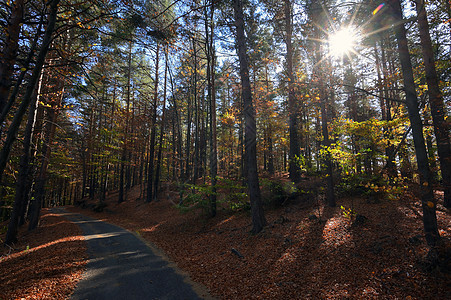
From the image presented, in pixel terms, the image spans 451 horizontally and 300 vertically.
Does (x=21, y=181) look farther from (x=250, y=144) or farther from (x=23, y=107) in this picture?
(x=250, y=144)

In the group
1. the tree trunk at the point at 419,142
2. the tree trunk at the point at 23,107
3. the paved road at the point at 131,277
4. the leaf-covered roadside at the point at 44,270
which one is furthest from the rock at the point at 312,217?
the tree trunk at the point at 23,107

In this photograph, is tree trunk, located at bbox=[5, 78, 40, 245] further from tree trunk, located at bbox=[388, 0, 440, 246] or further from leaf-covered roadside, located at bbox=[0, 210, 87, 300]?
tree trunk, located at bbox=[388, 0, 440, 246]

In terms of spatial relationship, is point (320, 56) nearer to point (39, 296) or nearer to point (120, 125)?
point (39, 296)

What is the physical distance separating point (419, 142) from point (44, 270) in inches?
432

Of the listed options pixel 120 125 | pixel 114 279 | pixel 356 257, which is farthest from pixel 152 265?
pixel 120 125

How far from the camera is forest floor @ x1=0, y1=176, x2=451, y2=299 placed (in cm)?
403

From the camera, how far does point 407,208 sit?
704 centimetres

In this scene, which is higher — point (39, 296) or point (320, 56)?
point (320, 56)

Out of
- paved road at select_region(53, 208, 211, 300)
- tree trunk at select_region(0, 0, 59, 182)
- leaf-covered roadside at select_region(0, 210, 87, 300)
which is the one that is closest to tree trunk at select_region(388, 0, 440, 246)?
paved road at select_region(53, 208, 211, 300)

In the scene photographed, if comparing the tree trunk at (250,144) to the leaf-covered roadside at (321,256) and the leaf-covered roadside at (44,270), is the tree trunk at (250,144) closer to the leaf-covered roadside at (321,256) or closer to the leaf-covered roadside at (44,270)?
the leaf-covered roadside at (321,256)

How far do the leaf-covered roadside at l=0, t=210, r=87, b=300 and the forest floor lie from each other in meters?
0.19

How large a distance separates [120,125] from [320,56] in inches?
797

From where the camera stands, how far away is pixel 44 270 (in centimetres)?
616

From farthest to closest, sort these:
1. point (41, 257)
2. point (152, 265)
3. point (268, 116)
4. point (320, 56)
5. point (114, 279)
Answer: point (268, 116)
point (320, 56)
point (41, 257)
point (152, 265)
point (114, 279)
